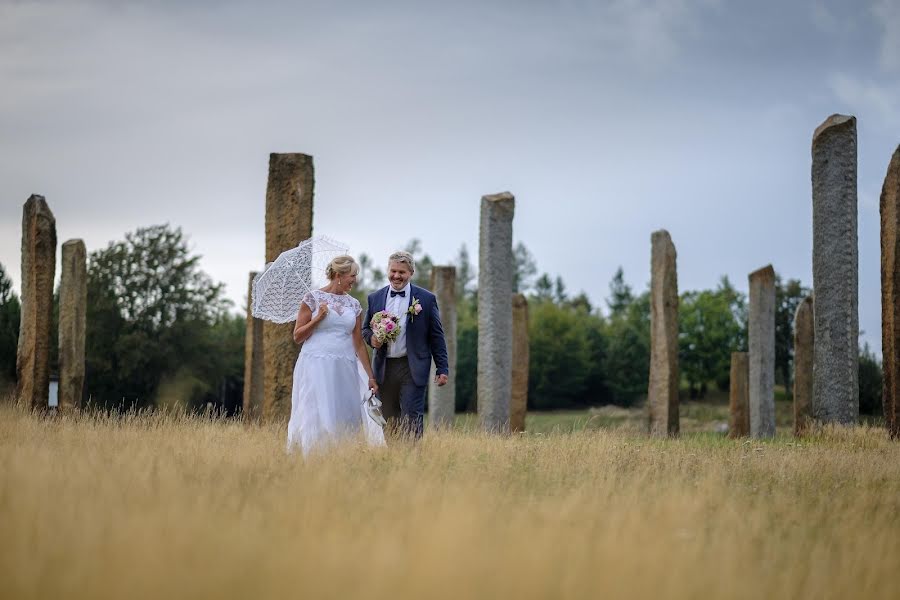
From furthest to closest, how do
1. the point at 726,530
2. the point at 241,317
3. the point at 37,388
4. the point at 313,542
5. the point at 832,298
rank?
the point at 241,317 < the point at 37,388 < the point at 832,298 < the point at 726,530 < the point at 313,542

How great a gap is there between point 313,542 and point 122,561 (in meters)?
0.84

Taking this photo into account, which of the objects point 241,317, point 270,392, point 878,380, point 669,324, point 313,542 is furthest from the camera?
point 241,317

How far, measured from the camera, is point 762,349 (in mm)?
16156

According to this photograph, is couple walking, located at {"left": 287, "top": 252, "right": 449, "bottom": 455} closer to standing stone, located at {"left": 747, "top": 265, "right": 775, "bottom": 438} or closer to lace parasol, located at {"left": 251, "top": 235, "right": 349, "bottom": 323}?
lace parasol, located at {"left": 251, "top": 235, "right": 349, "bottom": 323}

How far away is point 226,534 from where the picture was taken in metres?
4.45

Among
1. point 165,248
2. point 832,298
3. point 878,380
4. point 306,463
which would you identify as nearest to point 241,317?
point 165,248

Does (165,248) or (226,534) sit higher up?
(165,248)

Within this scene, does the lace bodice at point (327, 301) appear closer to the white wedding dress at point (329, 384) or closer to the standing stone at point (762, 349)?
the white wedding dress at point (329, 384)

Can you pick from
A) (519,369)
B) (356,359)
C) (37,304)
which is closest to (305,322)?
(356,359)

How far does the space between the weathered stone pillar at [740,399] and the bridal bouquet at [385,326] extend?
29.6 feet

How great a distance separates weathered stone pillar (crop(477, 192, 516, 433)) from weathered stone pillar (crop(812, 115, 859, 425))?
4489mm

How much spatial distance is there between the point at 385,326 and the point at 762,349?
9468mm

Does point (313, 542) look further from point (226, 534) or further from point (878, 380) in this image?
point (878, 380)

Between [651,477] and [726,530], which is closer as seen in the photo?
[726,530]
